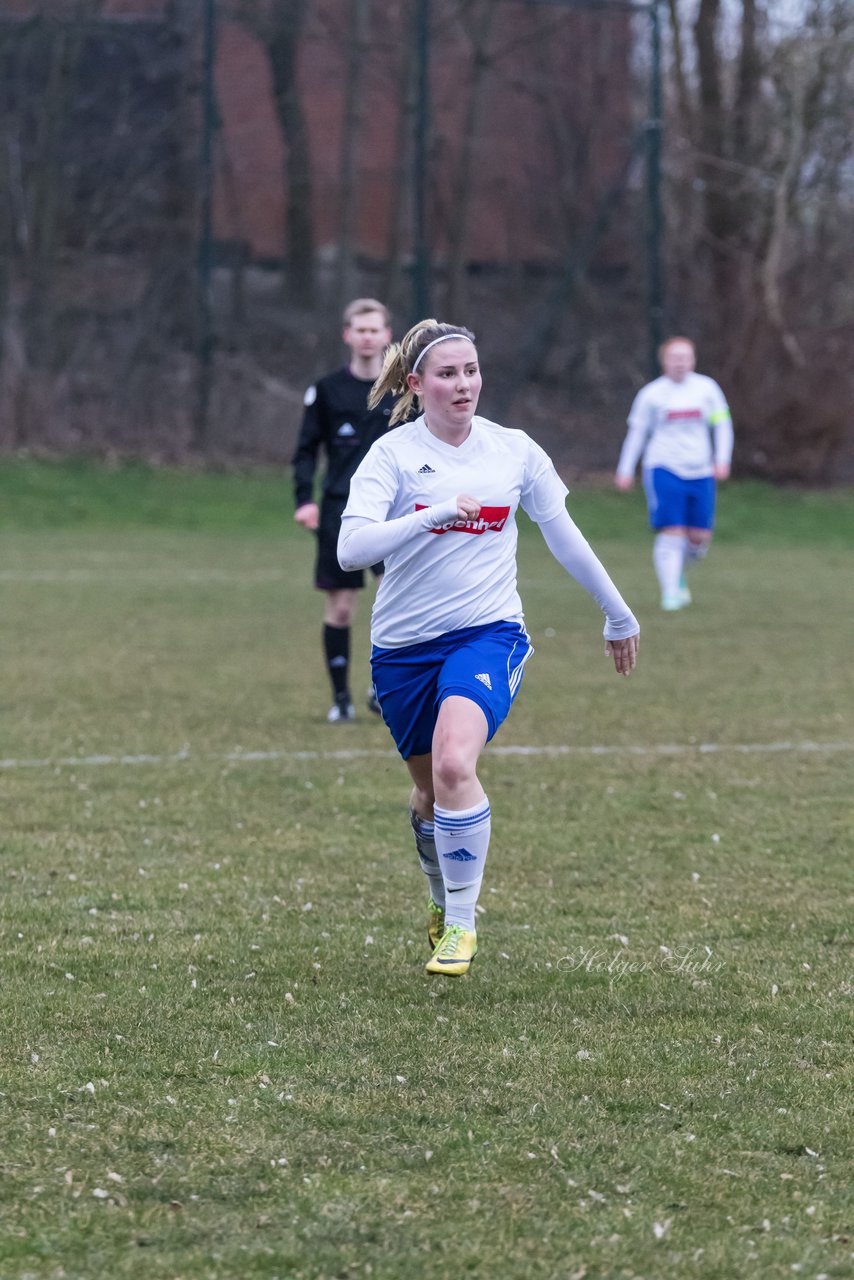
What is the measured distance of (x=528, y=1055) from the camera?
4430 millimetres

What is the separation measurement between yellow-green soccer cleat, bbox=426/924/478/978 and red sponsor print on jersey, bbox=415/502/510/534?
1169 mm

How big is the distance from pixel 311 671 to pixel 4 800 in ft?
14.2

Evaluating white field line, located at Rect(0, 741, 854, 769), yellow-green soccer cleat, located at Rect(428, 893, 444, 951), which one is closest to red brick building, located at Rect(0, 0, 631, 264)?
white field line, located at Rect(0, 741, 854, 769)

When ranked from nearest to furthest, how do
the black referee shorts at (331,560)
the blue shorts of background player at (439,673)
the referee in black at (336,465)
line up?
the blue shorts of background player at (439,673), the referee in black at (336,465), the black referee shorts at (331,560)

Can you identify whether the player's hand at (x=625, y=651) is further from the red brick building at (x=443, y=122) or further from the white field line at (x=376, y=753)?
the red brick building at (x=443, y=122)

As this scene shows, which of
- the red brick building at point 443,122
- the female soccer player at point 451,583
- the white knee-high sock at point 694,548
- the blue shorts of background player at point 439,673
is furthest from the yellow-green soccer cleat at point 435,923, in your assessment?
the red brick building at point 443,122

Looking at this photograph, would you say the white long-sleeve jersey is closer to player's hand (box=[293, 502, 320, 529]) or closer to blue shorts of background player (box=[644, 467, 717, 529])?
player's hand (box=[293, 502, 320, 529])

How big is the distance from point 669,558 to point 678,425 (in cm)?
117

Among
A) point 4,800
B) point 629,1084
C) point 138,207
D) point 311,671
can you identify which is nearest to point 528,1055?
point 629,1084

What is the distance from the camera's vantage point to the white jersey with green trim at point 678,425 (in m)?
15.0

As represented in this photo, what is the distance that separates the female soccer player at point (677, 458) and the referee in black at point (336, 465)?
215 inches

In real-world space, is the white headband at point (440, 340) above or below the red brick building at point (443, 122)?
below

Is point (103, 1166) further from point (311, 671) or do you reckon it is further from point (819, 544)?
point (819, 544)

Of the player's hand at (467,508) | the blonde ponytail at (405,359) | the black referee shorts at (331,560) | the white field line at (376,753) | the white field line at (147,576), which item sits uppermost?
A: the blonde ponytail at (405,359)
